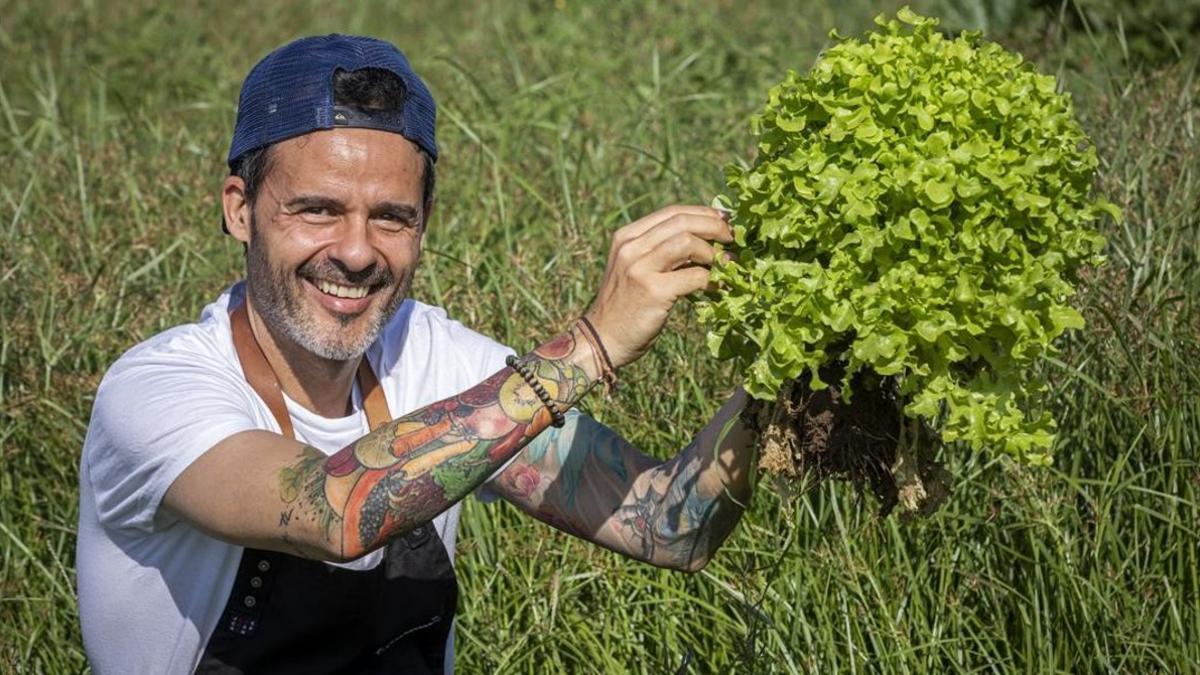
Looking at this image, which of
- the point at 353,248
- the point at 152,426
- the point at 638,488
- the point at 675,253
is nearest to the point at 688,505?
the point at 638,488

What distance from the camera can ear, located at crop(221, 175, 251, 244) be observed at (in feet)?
12.0

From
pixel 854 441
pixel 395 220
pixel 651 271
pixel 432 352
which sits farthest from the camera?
pixel 432 352

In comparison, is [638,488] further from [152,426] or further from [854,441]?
[152,426]

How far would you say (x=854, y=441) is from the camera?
314 centimetres

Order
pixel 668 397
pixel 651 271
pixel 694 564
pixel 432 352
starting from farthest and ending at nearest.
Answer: pixel 668 397 < pixel 432 352 < pixel 694 564 < pixel 651 271

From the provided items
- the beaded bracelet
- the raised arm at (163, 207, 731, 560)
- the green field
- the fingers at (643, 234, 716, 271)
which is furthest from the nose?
the green field

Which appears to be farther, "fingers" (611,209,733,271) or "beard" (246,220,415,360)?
"beard" (246,220,415,360)

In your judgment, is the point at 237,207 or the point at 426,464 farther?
the point at 237,207

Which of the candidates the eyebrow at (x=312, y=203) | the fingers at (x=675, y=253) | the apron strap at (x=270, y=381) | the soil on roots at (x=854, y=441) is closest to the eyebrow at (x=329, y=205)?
the eyebrow at (x=312, y=203)

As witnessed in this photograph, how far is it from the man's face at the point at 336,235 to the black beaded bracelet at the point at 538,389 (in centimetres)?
53

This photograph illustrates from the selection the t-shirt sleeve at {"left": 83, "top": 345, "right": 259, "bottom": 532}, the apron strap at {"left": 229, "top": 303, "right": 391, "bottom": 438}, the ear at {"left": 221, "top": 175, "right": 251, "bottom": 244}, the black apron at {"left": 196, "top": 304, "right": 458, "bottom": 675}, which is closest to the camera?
the t-shirt sleeve at {"left": 83, "top": 345, "right": 259, "bottom": 532}

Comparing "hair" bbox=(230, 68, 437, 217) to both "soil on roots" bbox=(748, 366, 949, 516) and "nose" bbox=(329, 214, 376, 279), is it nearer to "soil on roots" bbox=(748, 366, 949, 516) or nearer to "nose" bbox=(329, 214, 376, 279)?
"nose" bbox=(329, 214, 376, 279)

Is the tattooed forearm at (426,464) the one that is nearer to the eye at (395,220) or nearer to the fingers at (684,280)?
the fingers at (684,280)

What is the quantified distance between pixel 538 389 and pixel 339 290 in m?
0.64
